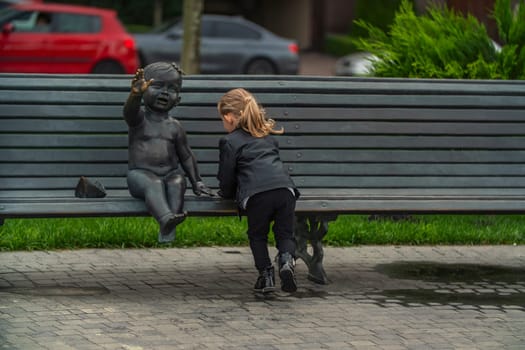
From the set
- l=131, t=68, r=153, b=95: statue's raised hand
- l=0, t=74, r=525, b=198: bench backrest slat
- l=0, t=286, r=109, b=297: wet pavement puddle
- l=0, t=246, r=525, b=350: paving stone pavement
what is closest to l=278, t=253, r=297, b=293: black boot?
l=0, t=246, r=525, b=350: paving stone pavement

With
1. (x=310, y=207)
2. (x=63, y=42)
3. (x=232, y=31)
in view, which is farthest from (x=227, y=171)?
(x=232, y=31)

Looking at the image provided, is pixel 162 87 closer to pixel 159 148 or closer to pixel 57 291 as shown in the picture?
pixel 159 148

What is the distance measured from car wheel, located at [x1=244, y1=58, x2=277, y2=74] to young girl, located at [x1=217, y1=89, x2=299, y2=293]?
2071 cm

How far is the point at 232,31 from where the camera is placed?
28.2 metres

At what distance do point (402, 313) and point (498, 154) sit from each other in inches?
63.2

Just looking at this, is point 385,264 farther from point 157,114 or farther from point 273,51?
point 273,51

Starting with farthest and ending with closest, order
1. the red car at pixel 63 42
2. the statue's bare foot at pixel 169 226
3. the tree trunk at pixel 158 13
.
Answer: the tree trunk at pixel 158 13 < the red car at pixel 63 42 < the statue's bare foot at pixel 169 226

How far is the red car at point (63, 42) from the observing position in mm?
23781

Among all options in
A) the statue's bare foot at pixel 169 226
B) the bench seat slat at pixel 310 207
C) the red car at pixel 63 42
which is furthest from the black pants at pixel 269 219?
the red car at pixel 63 42

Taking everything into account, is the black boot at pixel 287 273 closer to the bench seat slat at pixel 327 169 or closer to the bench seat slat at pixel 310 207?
the bench seat slat at pixel 310 207

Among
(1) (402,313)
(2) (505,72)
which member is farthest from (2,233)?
(2) (505,72)

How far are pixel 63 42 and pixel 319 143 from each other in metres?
16.8

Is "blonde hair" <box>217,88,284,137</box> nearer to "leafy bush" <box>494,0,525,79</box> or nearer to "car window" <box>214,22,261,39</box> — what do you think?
"leafy bush" <box>494,0,525,79</box>

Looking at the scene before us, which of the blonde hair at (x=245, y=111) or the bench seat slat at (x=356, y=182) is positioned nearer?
the blonde hair at (x=245, y=111)
